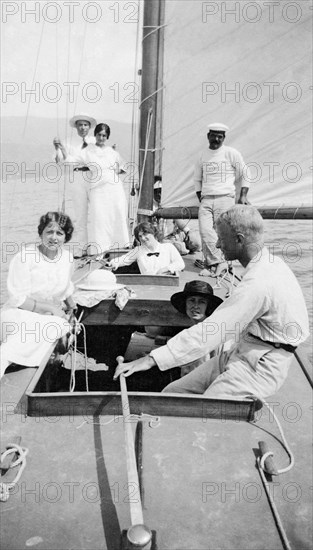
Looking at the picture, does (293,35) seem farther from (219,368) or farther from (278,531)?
(278,531)

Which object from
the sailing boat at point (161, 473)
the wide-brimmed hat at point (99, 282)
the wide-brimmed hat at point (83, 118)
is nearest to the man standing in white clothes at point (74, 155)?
the wide-brimmed hat at point (83, 118)

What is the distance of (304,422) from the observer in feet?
7.75

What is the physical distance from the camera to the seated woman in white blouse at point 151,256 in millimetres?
4961

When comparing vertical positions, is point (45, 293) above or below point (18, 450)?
above

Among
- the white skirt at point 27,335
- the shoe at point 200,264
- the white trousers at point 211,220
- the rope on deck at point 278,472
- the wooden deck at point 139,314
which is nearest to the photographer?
the rope on deck at point 278,472

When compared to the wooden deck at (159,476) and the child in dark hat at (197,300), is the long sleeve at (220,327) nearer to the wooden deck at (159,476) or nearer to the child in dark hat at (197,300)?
the wooden deck at (159,476)

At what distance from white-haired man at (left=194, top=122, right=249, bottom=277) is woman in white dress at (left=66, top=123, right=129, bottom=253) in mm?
1209

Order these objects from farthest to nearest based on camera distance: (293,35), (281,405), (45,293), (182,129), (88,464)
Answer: (182,129), (293,35), (45,293), (281,405), (88,464)

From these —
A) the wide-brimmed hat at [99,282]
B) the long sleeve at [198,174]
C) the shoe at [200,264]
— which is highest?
→ the long sleeve at [198,174]

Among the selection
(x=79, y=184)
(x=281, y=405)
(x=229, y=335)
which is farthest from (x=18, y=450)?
(x=79, y=184)

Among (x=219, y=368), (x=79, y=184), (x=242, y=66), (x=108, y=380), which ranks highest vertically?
(x=242, y=66)

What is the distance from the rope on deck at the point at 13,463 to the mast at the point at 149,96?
4959 millimetres

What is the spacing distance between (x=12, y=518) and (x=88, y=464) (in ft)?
1.31

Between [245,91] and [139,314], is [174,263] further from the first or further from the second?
[245,91]
